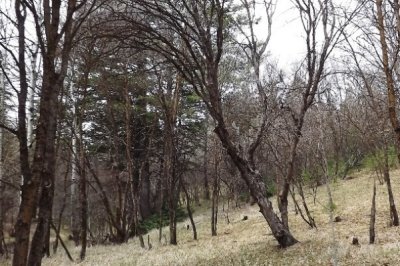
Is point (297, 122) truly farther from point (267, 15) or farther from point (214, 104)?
point (267, 15)

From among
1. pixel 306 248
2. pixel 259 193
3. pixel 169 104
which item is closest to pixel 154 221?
pixel 169 104

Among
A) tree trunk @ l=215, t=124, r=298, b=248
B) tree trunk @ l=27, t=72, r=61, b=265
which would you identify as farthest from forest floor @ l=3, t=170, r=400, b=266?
tree trunk @ l=27, t=72, r=61, b=265

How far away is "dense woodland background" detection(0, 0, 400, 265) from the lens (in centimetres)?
591

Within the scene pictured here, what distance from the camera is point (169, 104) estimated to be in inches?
771

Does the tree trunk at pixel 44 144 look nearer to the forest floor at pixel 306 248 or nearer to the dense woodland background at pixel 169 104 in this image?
the dense woodland background at pixel 169 104

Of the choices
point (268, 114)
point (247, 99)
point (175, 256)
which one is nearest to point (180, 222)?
point (247, 99)

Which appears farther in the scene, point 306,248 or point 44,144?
point 306,248

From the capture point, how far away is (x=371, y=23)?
360 inches

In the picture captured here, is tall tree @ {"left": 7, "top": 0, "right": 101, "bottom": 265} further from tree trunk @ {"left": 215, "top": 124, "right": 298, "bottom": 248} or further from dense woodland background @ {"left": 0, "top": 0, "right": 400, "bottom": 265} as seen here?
tree trunk @ {"left": 215, "top": 124, "right": 298, "bottom": 248}

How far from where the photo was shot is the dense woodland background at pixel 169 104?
5.91 meters

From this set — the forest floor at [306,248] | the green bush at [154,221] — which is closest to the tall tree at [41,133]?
the forest floor at [306,248]

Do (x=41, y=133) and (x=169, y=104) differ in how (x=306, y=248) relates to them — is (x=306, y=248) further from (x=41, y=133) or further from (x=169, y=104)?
(x=169, y=104)

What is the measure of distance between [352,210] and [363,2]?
10.7 metres

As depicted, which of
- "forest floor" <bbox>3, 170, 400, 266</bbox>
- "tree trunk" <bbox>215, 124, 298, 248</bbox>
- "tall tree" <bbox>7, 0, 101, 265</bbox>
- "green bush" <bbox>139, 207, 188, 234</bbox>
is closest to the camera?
"tall tree" <bbox>7, 0, 101, 265</bbox>
